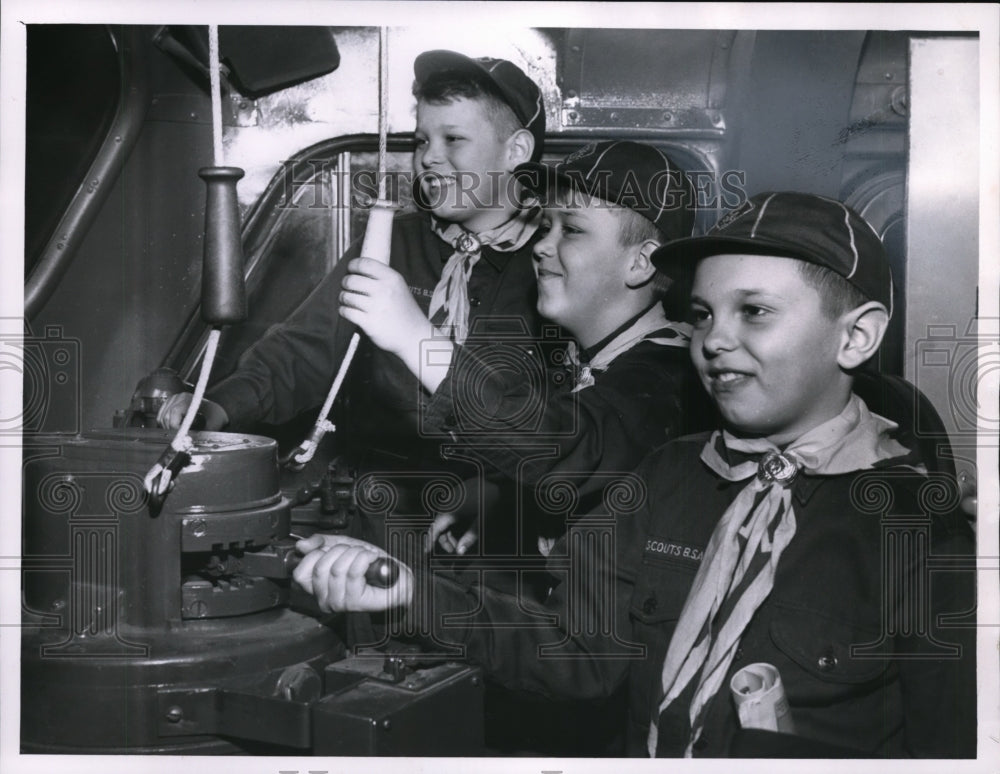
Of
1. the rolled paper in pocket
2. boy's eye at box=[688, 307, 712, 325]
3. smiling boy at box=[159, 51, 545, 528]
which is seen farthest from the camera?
smiling boy at box=[159, 51, 545, 528]

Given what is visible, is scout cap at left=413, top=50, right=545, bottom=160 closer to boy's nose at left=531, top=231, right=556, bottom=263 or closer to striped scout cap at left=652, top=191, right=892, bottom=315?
boy's nose at left=531, top=231, right=556, bottom=263

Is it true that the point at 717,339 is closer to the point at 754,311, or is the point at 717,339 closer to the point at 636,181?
the point at 754,311

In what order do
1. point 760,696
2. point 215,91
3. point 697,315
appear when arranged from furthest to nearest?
point 215,91 < point 697,315 < point 760,696

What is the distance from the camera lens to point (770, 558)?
77.5 inches

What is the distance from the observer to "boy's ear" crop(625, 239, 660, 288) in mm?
2113

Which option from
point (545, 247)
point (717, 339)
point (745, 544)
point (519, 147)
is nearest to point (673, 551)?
→ point (745, 544)

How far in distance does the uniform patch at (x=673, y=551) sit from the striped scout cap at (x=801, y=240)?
21.6 inches

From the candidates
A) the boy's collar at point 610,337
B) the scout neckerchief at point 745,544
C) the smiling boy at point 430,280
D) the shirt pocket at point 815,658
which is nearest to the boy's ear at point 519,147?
the smiling boy at point 430,280

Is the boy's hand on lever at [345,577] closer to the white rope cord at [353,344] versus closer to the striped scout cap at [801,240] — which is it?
the white rope cord at [353,344]

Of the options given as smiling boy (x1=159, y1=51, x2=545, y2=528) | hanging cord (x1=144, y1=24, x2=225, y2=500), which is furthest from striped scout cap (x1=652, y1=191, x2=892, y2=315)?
hanging cord (x1=144, y1=24, x2=225, y2=500)

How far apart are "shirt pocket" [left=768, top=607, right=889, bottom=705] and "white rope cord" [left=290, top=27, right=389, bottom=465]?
975 millimetres

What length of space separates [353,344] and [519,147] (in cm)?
53

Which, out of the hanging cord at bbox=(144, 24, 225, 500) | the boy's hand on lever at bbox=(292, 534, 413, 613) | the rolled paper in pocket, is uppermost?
the hanging cord at bbox=(144, 24, 225, 500)

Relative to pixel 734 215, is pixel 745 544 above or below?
below
